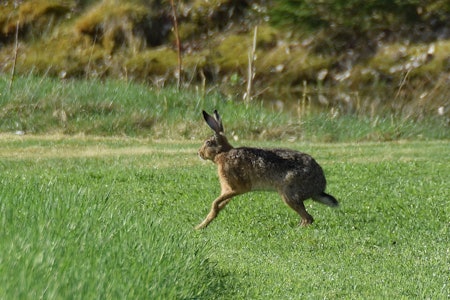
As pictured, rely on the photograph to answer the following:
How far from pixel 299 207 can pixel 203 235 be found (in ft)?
3.58

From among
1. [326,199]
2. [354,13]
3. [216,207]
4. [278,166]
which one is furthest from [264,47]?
[216,207]

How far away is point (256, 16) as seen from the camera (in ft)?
95.1

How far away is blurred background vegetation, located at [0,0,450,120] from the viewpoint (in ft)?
82.1

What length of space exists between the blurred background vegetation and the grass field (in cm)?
714

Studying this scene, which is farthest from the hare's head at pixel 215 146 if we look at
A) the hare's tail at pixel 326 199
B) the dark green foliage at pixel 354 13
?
the dark green foliage at pixel 354 13

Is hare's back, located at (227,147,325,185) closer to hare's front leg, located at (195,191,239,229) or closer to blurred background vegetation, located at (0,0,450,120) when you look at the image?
hare's front leg, located at (195,191,239,229)

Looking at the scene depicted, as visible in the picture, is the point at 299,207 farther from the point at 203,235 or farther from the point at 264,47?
the point at 264,47

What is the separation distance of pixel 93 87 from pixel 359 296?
15547 millimetres

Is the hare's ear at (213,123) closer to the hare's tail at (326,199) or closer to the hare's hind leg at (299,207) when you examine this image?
the hare's hind leg at (299,207)

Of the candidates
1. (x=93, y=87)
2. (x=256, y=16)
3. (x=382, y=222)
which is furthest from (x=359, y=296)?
(x=256, y=16)

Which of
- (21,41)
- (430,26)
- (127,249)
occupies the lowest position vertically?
(21,41)

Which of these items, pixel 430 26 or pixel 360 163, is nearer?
pixel 360 163

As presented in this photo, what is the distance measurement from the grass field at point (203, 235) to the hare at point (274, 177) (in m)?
0.28

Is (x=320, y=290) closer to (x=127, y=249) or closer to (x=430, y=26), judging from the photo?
(x=127, y=249)
